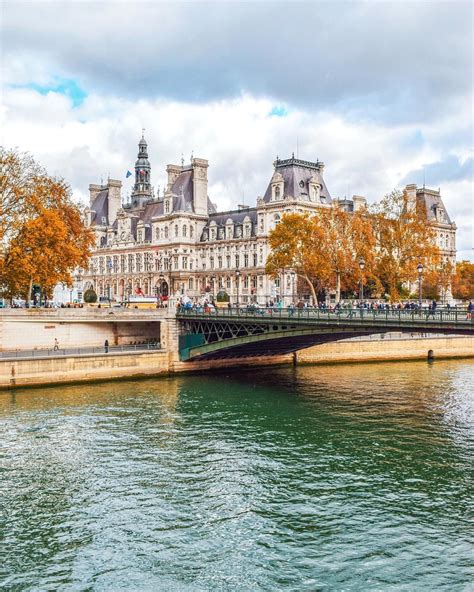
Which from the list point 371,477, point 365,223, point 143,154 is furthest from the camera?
point 143,154

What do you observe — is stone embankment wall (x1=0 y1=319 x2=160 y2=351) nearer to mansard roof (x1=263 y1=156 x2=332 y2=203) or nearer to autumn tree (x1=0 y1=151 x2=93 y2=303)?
autumn tree (x1=0 y1=151 x2=93 y2=303)

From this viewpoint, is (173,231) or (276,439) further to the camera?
(173,231)

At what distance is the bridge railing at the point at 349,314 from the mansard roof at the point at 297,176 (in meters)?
38.6

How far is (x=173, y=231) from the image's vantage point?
4109 inches

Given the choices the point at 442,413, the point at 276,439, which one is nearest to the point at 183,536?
the point at 276,439

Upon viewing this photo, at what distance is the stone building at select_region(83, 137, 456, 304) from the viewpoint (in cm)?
9169

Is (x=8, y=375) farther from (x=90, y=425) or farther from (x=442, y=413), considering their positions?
(x=442, y=413)

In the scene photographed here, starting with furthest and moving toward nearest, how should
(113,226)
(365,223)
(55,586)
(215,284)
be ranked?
(113,226), (215,284), (365,223), (55,586)

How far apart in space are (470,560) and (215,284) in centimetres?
8432

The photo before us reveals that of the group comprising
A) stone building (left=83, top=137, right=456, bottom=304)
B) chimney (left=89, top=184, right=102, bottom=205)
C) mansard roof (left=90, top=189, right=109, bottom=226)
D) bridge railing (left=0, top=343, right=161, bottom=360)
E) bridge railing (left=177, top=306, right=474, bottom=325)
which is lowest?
bridge railing (left=0, top=343, right=161, bottom=360)

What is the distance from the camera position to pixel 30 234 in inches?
2228

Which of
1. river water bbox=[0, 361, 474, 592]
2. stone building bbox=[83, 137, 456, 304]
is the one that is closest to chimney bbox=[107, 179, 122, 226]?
stone building bbox=[83, 137, 456, 304]

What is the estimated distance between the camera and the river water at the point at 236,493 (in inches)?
734

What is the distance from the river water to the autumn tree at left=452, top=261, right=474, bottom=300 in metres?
55.7
